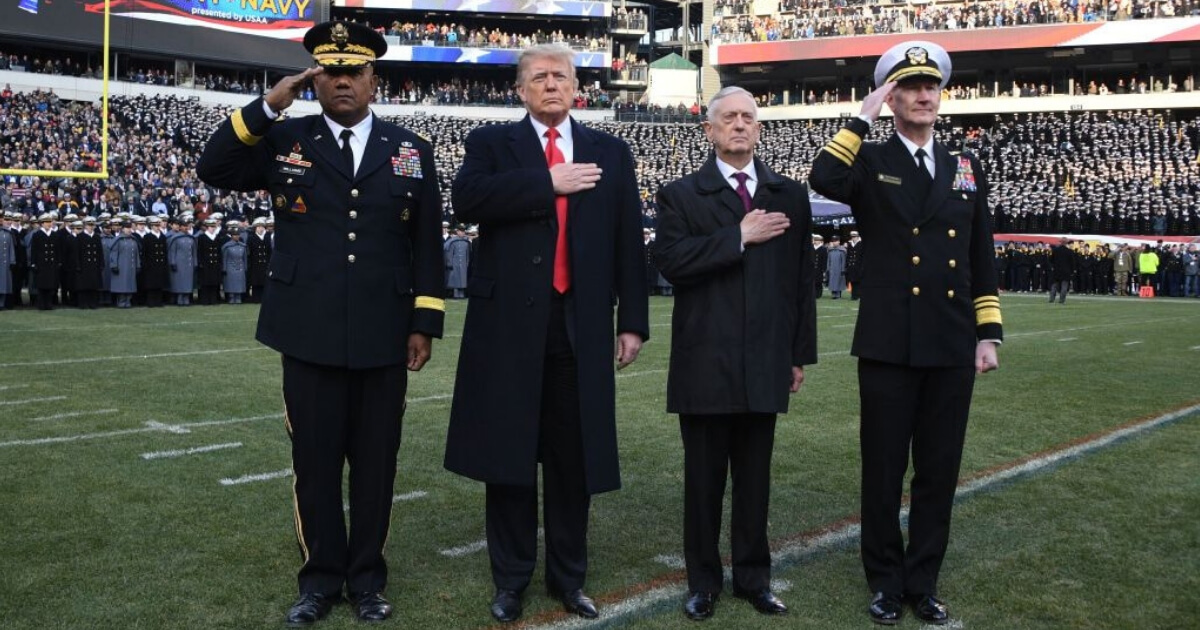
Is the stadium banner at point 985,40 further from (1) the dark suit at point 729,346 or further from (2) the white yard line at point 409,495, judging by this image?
(1) the dark suit at point 729,346

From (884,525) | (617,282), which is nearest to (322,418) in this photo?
(617,282)

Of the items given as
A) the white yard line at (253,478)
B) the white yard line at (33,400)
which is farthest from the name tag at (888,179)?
the white yard line at (33,400)

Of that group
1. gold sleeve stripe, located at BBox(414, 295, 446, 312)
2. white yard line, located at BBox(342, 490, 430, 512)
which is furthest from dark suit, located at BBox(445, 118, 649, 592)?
white yard line, located at BBox(342, 490, 430, 512)

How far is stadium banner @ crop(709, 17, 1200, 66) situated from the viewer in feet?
160

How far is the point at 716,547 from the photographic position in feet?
13.5

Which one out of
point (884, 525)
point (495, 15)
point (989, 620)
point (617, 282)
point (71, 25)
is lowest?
point (989, 620)

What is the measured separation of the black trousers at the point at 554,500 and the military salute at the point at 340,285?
40cm

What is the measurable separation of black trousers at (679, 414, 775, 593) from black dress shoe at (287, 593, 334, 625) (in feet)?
4.10

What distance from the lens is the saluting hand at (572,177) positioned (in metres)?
3.89

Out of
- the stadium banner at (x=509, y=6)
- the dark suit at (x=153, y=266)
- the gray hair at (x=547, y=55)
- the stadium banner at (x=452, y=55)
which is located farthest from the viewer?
the stadium banner at (x=509, y=6)

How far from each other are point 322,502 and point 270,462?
8.53 ft

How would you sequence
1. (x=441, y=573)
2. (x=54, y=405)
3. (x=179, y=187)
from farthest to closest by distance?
(x=179, y=187)
(x=54, y=405)
(x=441, y=573)

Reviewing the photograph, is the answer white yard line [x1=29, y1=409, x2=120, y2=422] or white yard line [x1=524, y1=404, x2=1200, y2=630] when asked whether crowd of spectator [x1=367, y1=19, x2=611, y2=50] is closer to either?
white yard line [x1=29, y1=409, x2=120, y2=422]

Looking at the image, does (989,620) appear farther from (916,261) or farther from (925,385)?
(916,261)
